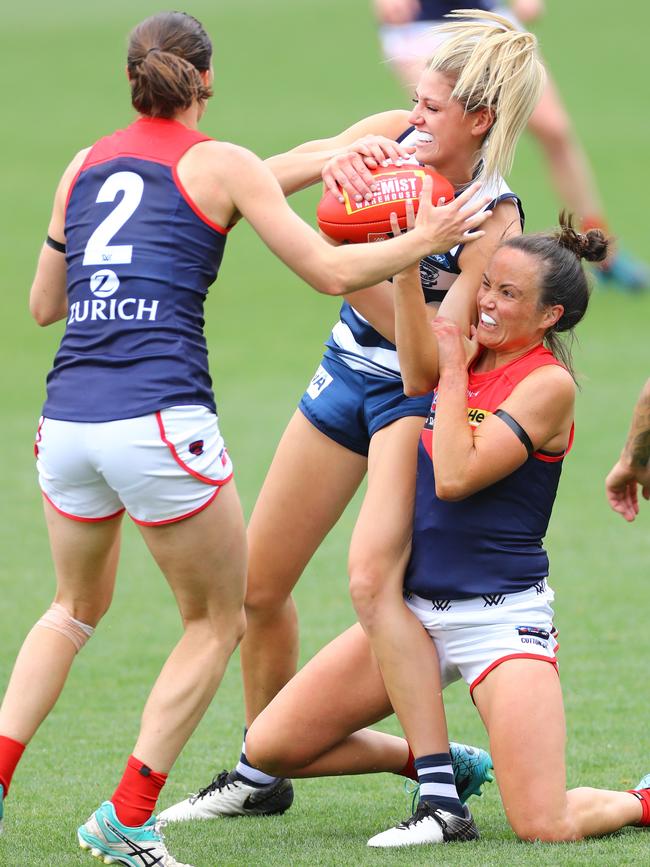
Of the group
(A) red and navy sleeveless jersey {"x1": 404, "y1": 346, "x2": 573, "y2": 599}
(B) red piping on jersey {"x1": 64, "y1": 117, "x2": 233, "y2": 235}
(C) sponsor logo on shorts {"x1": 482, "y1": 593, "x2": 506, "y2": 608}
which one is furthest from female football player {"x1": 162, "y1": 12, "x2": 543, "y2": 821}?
(B) red piping on jersey {"x1": 64, "y1": 117, "x2": 233, "y2": 235}

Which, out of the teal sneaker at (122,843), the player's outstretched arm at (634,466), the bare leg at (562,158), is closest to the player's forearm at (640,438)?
the player's outstretched arm at (634,466)

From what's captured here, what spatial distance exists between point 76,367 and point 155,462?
1.09 feet

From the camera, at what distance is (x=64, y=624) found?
4.06m

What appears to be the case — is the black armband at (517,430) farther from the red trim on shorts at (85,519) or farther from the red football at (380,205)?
the red trim on shorts at (85,519)

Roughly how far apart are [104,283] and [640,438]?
5.79ft

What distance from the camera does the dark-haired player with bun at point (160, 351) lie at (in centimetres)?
377

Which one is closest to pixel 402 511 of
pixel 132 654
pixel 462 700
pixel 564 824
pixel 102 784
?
pixel 564 824

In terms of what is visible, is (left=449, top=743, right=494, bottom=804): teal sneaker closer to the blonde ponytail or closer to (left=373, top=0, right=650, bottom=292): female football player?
the blonde ponytail

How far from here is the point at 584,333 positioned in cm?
1251

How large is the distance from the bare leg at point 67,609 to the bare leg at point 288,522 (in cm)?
68

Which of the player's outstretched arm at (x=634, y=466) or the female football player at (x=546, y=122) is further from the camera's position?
the female football player at (x=546, y=122)

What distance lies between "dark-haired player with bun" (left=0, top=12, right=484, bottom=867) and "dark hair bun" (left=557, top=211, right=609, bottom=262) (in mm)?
463

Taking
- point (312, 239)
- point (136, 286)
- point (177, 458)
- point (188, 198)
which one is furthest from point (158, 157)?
point (177, 458)

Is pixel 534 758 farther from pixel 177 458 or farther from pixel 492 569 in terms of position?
pixel 177 458
